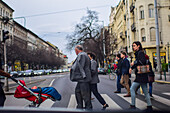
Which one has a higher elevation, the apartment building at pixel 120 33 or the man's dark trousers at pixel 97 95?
the apartment building at pixel 120 33

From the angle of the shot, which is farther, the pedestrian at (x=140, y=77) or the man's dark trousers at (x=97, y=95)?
the man's dark trousers at (x=97, y=95)

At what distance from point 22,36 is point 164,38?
63.7 m

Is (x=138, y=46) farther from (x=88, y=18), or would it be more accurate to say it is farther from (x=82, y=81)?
(x=88, y=18)

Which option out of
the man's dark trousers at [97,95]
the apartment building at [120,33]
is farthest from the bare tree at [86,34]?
the man's dark trousers at [97,95]

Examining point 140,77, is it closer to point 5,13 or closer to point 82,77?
point 82,77

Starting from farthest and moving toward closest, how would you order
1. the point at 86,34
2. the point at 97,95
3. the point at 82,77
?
1. the point at 86,34
2. the point at 97,95
3. the point at 82,77

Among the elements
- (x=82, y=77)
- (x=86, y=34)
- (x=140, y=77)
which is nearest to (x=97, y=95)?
(x=140, y=77)

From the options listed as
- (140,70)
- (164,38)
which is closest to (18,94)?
(140,70)

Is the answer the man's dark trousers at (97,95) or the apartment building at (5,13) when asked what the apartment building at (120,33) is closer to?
the apartment building at (5,13)

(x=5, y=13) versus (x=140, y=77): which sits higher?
(x=5, y=13)

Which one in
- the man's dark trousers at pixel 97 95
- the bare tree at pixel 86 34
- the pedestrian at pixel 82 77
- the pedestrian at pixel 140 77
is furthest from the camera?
the bare tree at pixel 86 34

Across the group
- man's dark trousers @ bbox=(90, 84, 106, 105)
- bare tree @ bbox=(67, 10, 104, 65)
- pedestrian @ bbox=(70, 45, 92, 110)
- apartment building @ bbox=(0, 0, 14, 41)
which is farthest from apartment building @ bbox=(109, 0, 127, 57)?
pedestrian @ bbox=(70, 45, 92, 110)

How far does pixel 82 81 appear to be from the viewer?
501 cm

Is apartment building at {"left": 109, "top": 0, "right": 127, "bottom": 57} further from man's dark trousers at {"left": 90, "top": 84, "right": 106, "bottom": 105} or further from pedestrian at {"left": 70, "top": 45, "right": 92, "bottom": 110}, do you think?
pedestrian at {"left": 70, "top": 45, "right": 92, "bottom": 110}
